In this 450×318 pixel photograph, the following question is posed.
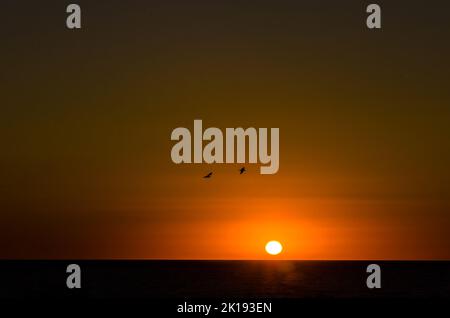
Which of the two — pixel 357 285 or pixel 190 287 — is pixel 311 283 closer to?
pixel 357 285

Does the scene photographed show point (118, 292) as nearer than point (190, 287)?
Yes

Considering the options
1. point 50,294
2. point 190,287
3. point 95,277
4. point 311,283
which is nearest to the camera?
point 50,294
